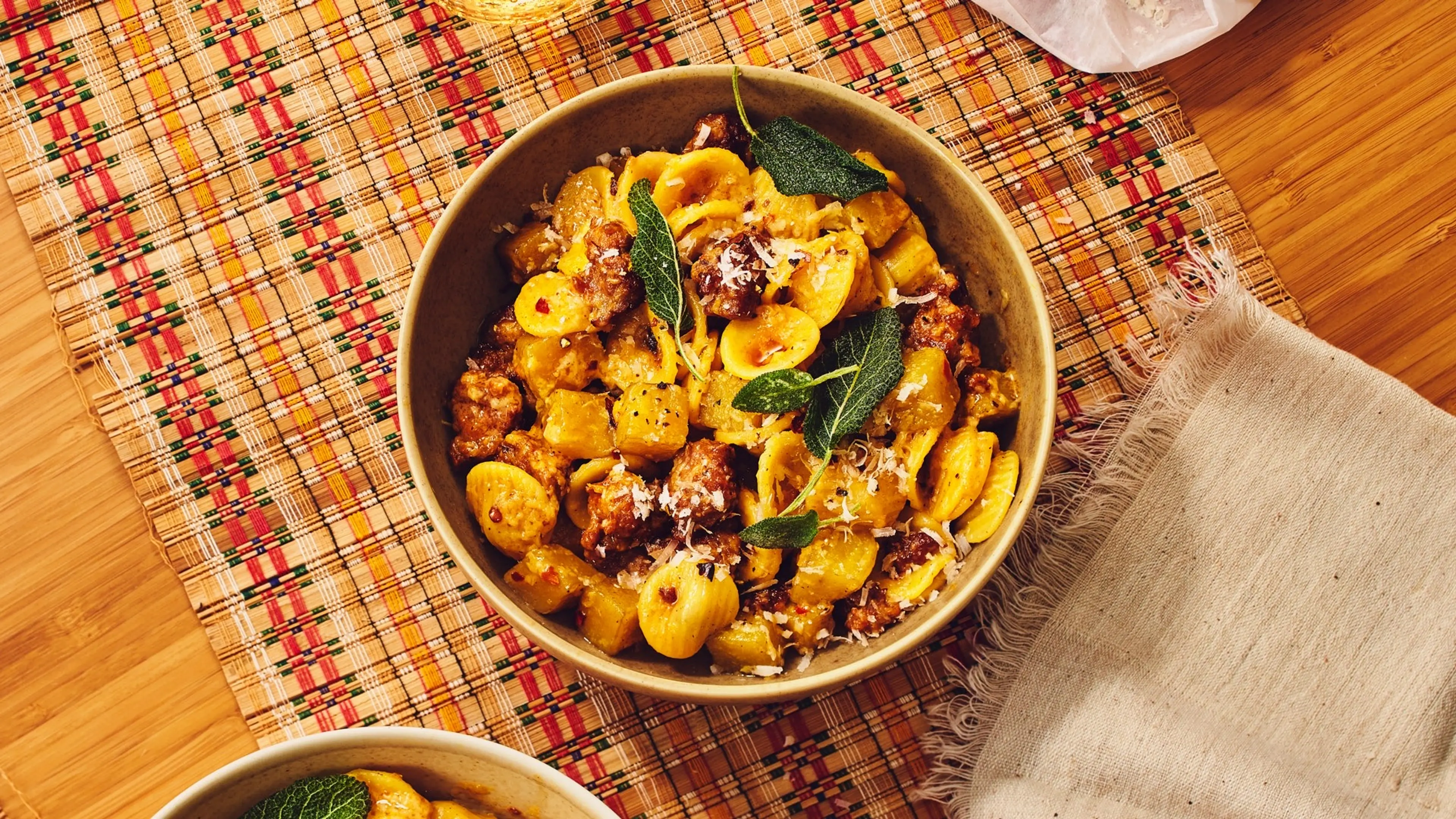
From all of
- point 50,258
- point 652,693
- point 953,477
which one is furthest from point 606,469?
point 50,258

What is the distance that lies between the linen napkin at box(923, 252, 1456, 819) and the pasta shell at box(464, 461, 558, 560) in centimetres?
94

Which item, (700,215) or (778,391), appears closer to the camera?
(778,391)

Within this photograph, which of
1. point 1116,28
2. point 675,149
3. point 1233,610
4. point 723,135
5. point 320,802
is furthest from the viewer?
point 1116,28

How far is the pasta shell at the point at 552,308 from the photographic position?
186 cm

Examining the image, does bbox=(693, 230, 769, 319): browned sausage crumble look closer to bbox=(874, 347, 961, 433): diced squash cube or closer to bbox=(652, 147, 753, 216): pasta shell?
bbox=(652, 147, 753, 216): pasta shell

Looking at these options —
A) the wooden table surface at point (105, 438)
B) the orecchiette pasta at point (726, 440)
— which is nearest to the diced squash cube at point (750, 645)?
the orecchiette pasta at point (726, 440)

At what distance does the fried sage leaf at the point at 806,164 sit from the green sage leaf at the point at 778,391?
313 millimetres

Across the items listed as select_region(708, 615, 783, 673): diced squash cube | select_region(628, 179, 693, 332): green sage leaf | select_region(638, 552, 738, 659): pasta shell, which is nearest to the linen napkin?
select_region(708, 615, 783, 673): diced squash cube

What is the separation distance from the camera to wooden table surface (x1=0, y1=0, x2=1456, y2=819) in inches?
86.3

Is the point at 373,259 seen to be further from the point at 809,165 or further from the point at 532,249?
the point at 809,165

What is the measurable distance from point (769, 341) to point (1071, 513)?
82 cm

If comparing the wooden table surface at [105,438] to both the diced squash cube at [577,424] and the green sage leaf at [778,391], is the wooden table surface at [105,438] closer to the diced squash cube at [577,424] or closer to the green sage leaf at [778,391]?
the diced squash cube at [577,424]

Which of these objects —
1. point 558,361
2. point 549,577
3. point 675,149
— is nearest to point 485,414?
point 558,361

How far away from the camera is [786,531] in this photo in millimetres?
1750
